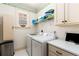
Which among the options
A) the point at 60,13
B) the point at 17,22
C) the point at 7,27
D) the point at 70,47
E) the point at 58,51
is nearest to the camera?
the point at 70,47

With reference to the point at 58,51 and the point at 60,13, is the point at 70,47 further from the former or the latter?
the point at 60,13

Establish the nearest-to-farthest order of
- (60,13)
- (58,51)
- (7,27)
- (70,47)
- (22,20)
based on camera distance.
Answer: (70,47) → (58,51) → (60,13) → (7,27) → (22,20)

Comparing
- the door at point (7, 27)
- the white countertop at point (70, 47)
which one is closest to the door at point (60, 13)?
the white countertop at point (70, 47)

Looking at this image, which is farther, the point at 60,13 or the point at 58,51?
the point at 60,13

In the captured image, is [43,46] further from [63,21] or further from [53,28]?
[53,28]

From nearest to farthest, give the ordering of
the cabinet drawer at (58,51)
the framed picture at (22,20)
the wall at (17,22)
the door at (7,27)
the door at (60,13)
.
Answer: the cabinet drawer at (58,51)
the door at (60,13)
the door at (7,27)
the wall at (17,22)
the framed picture at (22,20)

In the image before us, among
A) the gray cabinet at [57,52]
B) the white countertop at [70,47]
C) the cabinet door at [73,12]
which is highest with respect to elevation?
the cabinet door at [73,12]

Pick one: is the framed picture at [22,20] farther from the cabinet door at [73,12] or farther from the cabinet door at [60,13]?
the cabinet door at [73,12]

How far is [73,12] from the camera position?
147 cm

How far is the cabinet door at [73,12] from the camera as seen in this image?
1397 mm

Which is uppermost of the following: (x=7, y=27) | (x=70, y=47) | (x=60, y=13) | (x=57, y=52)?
(x=60, y=13)

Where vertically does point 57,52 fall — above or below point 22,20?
below

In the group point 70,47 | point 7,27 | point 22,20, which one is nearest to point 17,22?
point 22,20

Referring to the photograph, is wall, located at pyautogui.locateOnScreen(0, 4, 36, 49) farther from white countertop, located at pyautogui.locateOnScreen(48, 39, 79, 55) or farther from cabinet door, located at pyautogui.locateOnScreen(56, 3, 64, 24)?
white countertop, located at pyautogui.locateOnScreen(48, 39, 79, 55)
